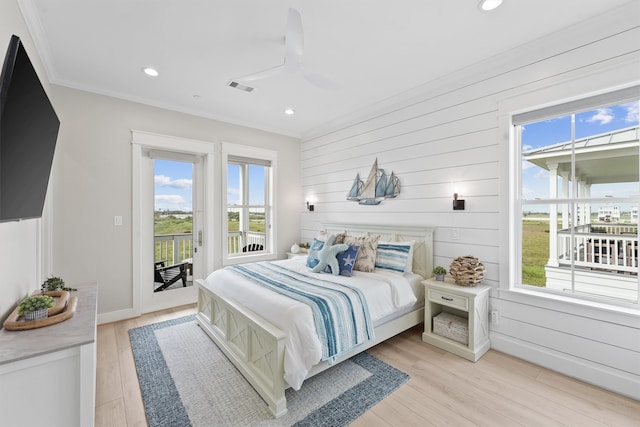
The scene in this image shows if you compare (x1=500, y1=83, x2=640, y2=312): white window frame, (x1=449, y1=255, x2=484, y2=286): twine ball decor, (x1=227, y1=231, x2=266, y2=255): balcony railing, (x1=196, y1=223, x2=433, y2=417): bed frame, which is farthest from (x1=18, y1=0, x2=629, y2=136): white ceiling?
(x1=227, y1=231, x2=266, y2=255): balcony railing

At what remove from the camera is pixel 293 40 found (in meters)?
1.98

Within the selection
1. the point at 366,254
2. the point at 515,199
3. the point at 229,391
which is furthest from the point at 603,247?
the point at 229,391

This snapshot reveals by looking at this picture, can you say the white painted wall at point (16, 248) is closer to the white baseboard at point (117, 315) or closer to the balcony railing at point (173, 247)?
the white baseboard at point (117, 315)

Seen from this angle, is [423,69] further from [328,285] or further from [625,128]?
[328,285]

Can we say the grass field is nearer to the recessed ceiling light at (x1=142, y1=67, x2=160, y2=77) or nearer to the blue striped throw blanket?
the blue striped throw blanket

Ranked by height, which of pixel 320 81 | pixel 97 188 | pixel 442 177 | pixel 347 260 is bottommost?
pixel 347 260

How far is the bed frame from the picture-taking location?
6.31ft

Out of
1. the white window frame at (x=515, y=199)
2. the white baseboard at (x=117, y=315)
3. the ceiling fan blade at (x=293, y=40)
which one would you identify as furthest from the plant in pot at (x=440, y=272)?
the white baseboard at (x=117, y=315)

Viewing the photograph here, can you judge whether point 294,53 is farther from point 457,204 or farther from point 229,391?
point 229,391

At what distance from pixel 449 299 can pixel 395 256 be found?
712 mm

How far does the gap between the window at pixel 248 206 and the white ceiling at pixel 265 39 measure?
4.49 feet

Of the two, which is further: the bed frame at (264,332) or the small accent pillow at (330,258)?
the small accent pillow at (330,258)

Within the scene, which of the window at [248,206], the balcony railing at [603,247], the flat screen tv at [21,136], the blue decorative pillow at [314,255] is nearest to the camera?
the flat screen tv at [21,136]

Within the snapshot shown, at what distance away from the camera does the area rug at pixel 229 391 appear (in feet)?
6.07
